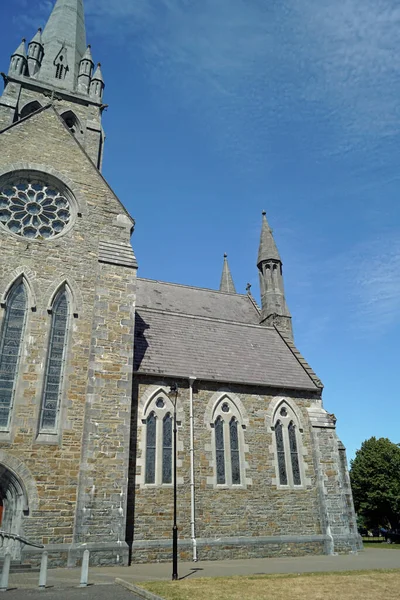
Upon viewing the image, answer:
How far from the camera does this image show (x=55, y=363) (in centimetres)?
1525

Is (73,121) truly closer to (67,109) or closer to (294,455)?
(67,109)

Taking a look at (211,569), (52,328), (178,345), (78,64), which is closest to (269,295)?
(178,345)

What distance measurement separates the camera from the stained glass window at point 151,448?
15.8 metres

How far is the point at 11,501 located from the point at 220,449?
7924mm

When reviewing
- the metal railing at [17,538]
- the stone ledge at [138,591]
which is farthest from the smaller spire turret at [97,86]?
the stone ledge at [138,591]

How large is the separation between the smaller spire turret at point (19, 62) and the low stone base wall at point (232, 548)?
27.3 metres

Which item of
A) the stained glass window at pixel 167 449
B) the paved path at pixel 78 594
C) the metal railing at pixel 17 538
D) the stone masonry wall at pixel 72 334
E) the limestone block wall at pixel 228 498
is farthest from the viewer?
the stained glass window at pixel 167 449

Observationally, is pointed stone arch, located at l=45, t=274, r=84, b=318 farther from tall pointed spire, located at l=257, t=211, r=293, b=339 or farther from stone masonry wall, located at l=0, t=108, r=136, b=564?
tall pointed spire, located at l=257, t=211, r=293, b=339

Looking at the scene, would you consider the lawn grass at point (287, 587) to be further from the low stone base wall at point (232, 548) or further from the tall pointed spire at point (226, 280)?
the tall pointed spire at point (226, 280)

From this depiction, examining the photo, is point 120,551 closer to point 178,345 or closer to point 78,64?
point 178,345

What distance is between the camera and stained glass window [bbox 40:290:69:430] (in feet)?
47.6

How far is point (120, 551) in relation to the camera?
13242 mm

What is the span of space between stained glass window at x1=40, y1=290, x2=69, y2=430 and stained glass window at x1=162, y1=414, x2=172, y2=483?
4.32 meters

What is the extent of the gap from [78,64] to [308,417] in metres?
28.9
